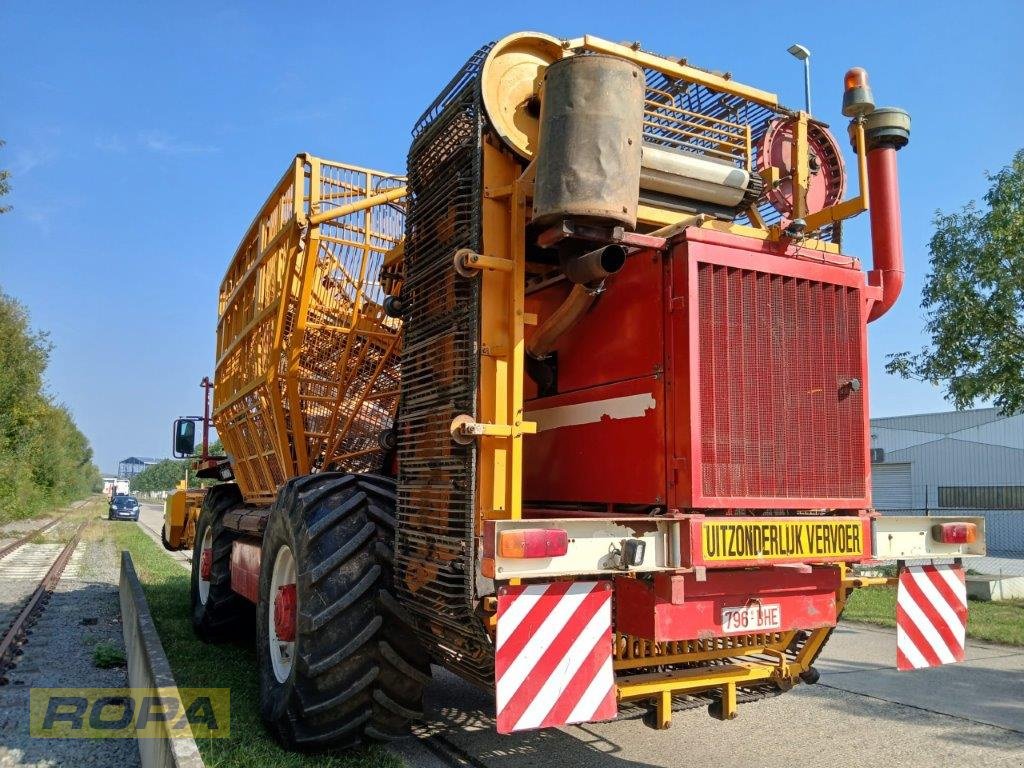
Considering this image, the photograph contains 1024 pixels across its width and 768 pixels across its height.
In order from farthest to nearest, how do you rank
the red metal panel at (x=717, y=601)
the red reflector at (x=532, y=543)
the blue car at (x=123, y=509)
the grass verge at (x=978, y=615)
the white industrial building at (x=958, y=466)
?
the blue car at (x=123, y=509), the white industrial building at (x=958, y=466), the grass verge at (x=978, y=615), the red metal panel at (x=717, y=601), the red reflector at (x=532, y=543)

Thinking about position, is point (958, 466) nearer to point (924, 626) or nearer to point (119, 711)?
point (924, 626)

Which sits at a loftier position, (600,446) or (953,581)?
(600,446)

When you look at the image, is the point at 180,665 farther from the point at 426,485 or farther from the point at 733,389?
the point at 733,389

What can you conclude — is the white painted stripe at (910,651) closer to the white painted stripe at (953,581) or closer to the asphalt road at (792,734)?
the white painted stripe at (953,581)

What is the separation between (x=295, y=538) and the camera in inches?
168

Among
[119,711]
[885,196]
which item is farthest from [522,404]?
[119,711]

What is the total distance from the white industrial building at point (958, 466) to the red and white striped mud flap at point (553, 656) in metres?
26.4

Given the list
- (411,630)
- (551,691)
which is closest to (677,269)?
(551,691)

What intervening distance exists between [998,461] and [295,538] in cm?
3093

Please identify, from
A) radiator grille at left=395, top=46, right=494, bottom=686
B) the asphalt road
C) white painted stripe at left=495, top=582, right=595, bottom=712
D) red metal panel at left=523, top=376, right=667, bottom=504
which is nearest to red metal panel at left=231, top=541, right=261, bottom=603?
the asphalt road

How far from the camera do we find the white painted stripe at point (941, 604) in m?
4.21

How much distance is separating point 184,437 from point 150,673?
629 cm

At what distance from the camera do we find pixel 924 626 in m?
4.19

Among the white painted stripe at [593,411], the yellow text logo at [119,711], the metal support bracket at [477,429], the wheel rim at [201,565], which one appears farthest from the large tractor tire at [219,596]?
the metal support bracket at [477,429]
